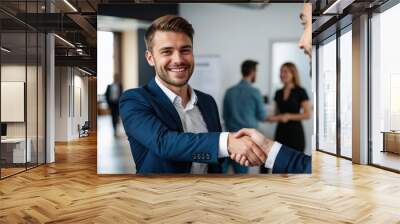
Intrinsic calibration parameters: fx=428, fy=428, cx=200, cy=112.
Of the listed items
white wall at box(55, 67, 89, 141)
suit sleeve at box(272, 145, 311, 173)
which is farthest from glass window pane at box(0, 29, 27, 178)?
white wall at box(55, 67, 89, 141)

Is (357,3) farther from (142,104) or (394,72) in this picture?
(142,104)

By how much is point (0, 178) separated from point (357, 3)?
20.9ft

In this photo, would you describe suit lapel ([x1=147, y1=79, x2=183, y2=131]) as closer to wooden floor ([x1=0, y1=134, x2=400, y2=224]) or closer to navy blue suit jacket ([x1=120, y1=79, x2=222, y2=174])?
navy blue suit jacket ([x1=120, y1=79, x2=222, y2=174])

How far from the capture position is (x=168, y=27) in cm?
542

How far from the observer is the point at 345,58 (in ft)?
29.7

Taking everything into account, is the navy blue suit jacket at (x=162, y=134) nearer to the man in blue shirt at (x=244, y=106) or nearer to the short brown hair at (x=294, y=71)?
the man in blue shirt at (x=244, y=106)

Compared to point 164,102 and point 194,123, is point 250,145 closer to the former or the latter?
point 194,123

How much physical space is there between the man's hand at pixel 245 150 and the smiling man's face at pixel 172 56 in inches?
38.4

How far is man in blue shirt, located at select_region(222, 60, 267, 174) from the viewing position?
18.1 ft

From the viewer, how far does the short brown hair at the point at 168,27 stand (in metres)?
5.42

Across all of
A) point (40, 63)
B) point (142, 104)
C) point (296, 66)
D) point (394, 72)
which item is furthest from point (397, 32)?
point (40, 63)

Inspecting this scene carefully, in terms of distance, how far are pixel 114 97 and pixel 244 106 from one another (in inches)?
67.8

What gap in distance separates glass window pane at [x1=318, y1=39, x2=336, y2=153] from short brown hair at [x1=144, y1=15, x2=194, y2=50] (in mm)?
5271

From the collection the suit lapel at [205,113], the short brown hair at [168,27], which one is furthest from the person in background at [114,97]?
the suit lapel at [205,113]
